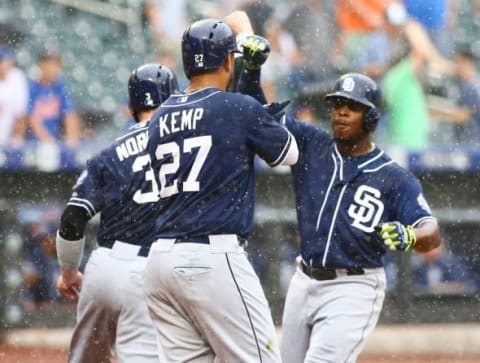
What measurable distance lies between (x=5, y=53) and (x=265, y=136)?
678 cm

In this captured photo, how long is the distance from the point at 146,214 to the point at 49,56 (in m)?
5.70

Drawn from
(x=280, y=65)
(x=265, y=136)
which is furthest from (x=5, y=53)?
(x=265, y=136)

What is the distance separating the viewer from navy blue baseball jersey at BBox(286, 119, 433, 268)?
16.8 ft

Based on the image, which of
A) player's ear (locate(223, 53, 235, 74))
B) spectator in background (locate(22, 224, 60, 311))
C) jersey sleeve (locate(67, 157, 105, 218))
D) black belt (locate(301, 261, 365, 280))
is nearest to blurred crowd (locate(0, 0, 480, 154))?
spectator in background (locate(22, 224, 60, 311))

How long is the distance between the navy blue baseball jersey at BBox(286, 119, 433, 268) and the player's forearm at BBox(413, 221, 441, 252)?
52 millimetres

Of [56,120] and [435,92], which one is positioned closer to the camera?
[56,120]

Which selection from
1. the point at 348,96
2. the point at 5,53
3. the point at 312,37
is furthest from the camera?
the point at 312,37

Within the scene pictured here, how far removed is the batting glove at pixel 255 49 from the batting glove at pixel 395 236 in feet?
2.96

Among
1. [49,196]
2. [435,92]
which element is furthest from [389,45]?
[49,196]

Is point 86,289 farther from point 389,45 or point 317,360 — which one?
point 389,45

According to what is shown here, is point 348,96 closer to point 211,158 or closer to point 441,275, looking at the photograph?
point 211,158

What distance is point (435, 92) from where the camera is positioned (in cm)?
1120

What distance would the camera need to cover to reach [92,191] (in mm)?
5191

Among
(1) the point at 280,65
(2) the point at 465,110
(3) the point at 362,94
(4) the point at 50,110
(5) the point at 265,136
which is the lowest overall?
(2) the point at 465,110
